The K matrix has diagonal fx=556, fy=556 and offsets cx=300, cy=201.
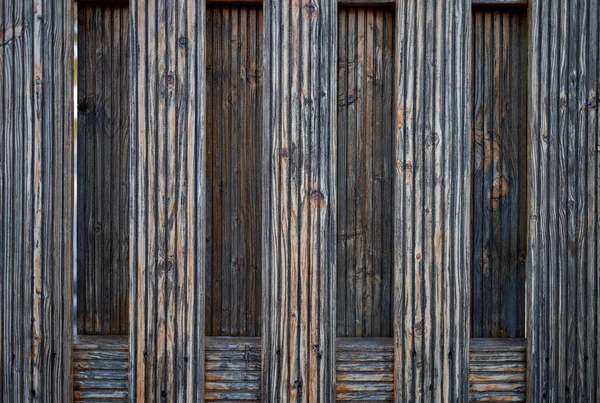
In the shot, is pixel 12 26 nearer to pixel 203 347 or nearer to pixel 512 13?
pixel 203 347

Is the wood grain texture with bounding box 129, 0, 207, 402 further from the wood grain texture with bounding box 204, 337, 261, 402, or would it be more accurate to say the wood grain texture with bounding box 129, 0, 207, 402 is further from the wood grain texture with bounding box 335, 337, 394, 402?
the wood grain texture with bounding box 335, 337, 394, 402

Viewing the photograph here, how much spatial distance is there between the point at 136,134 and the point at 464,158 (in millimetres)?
1834

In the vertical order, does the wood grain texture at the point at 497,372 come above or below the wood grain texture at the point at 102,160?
below

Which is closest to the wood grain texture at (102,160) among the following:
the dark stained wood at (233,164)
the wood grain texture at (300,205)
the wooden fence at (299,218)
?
the wooden fence at (299,218)

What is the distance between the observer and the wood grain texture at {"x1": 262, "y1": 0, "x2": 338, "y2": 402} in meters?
3.08

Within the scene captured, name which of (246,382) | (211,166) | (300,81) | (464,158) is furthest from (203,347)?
(464,158)

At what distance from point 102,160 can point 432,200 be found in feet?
6.28

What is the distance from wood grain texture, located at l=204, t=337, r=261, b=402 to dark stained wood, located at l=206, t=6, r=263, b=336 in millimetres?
151

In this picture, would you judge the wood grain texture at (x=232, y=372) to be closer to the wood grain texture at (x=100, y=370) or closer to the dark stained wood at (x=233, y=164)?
the dark stained wood at (x=233, y=164)

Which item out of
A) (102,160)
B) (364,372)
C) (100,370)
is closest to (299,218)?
(364,372)

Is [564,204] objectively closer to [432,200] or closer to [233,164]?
[432,200]

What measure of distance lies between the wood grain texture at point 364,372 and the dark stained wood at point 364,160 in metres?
0.20

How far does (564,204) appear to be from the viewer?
124 inches

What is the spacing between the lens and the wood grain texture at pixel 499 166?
328 centimetres
